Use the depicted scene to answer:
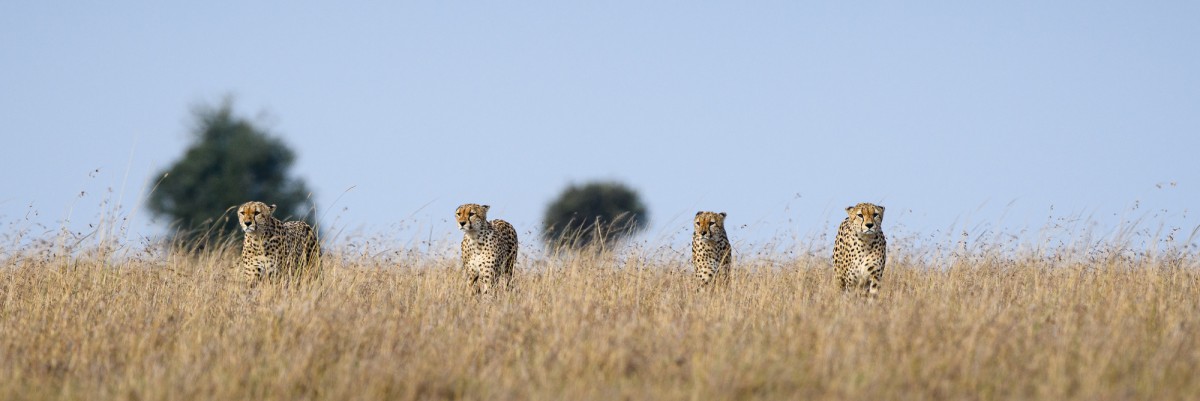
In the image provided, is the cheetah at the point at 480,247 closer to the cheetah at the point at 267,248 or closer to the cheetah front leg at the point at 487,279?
the cheetah front leg at the point at 487,279

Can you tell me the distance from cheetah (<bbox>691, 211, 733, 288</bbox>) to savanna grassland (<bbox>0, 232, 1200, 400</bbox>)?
0.85m

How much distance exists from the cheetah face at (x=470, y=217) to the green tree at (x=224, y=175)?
1550 cm

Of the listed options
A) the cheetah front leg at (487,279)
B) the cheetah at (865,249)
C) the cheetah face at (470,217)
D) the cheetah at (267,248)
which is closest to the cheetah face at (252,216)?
the cheetah at (267,248)

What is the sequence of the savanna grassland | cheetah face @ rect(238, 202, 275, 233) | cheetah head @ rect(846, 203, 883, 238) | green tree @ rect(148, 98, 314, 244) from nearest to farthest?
the savanna grassland, cheetah head @ rect(846, 203, 883, 238), cheetah face @ rect(238, 202, 275, 233), green tree @ rect(148, 98, 314, 244)

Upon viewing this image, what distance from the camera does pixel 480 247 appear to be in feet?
29.7

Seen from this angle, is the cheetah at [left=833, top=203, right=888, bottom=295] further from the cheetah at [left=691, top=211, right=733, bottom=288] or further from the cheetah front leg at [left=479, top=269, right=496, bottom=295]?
the cheetah front leg at [left=479, top=269, right=496, bottom=295]

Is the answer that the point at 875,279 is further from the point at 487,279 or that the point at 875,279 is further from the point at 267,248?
the point at 267,248

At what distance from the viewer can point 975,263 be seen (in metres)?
9.69

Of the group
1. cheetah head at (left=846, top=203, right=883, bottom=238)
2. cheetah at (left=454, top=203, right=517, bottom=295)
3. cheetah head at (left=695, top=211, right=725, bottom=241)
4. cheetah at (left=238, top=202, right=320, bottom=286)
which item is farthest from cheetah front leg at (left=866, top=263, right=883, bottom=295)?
cheetah at (left=238, top=202, right=320, bottom=286)

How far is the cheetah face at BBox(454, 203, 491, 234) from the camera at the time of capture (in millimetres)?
8969

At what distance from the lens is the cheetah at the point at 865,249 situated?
8148mm

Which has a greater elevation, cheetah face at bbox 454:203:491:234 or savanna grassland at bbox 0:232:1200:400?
cheetah face at bbox 454:203:491:234

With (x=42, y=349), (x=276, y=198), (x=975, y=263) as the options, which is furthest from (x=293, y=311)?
(x=276, y=198)

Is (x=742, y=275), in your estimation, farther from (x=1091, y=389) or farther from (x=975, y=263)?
(x=1091, y=389)
